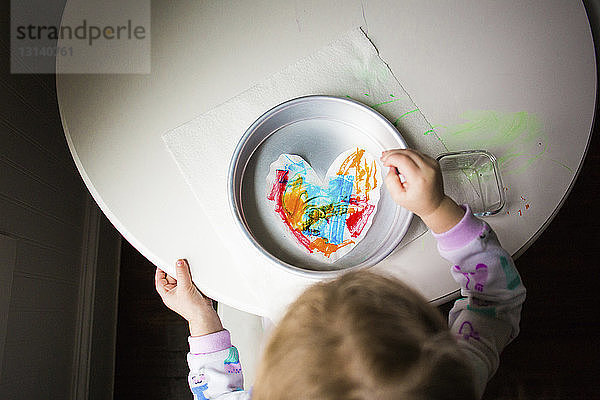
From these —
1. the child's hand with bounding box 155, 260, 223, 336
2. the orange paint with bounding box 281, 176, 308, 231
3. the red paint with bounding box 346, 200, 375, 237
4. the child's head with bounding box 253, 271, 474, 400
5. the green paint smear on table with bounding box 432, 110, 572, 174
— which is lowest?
the child's head with bounding box 253, 271, 474, 400

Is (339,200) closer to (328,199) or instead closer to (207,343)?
(328,199)

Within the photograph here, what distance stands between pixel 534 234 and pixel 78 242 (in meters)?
0.90

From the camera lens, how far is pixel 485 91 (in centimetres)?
62

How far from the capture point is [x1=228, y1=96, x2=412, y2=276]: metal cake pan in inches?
23.0

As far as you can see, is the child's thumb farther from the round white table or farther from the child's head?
the child's head

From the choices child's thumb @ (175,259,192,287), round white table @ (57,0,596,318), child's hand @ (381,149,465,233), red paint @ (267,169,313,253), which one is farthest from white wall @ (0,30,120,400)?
child's hand @ (381,149,465,233)

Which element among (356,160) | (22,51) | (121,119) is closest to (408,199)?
(356,160)

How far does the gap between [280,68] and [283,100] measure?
5cm

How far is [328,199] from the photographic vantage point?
60 cm

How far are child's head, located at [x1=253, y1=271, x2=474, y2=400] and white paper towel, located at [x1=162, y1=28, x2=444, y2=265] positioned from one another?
0.42ft

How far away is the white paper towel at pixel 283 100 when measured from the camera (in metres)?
0.60

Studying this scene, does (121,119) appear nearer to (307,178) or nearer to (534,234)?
(307,178)

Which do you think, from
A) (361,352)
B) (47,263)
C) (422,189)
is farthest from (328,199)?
(47,263)

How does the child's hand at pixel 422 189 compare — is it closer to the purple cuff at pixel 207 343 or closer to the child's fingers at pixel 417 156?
the child's fingers at pixel 417 156
